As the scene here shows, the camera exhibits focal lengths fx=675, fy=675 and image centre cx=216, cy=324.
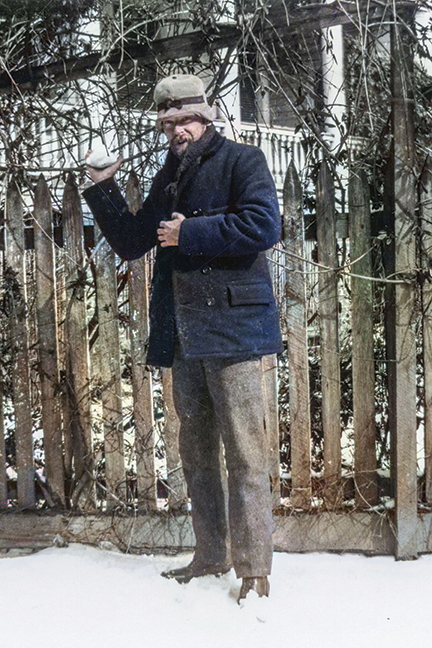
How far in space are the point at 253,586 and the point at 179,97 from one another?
6.71ft

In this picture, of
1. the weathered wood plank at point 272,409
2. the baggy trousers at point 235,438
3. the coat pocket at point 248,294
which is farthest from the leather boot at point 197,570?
the coat pocket at point 248,294

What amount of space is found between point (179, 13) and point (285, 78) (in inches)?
27.1

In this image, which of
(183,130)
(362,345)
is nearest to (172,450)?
(362,345)

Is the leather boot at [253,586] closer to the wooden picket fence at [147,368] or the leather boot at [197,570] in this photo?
the leather boot at [197,570]

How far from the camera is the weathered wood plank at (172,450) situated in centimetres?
352

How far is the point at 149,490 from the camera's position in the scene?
11.8ft

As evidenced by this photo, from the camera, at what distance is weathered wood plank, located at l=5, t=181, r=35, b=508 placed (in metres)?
3.57

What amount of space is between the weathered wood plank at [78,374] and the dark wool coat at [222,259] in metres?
0.83

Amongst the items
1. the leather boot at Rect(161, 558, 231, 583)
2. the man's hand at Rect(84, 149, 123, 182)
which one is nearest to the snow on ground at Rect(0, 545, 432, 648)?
the leather boot at Rect(161, 558, 231, 583)

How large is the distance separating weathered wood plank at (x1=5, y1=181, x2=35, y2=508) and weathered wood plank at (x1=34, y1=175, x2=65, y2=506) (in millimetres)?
82

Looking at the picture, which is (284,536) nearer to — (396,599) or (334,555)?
(334,555)

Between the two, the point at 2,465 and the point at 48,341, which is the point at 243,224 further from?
the point at 2,465

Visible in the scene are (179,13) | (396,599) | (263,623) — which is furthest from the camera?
(179,13)

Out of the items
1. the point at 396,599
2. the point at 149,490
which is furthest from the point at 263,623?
the point at 149,490
